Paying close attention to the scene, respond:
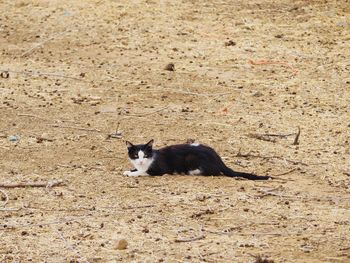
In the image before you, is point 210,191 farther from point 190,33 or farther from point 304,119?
point 190,33

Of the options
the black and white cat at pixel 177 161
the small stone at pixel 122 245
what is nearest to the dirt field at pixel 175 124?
the small stone at pixel 122 245

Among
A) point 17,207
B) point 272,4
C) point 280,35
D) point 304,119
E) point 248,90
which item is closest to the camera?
point 17,207

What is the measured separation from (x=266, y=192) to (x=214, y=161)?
814 mm

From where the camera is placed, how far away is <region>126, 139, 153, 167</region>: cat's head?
891 centimetres

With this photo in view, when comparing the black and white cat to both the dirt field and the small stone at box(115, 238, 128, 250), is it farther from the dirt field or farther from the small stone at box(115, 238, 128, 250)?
the small stone at box(115, 238, 128, 250)

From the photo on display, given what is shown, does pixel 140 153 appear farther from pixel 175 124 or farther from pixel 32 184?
pixel 175 124

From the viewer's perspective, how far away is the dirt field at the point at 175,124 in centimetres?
707

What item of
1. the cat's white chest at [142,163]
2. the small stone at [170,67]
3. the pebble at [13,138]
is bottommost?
the small stone at [170,67]

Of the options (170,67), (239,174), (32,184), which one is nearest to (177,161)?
(239,174)

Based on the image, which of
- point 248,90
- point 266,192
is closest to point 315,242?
point 266,192

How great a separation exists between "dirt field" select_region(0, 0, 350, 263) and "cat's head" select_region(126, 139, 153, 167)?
0.66 ft

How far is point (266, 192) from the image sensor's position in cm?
816

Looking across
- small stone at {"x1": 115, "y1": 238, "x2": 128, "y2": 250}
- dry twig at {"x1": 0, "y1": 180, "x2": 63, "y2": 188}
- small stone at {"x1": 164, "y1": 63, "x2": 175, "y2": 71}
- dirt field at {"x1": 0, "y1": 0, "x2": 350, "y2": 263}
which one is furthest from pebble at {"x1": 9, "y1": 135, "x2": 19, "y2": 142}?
small stone at {"x1": 115, "y1": 238, "x2": 128, "y2": 250}

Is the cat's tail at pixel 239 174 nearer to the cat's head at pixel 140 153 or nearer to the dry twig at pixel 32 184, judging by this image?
the cat's head at pixel 140 153
